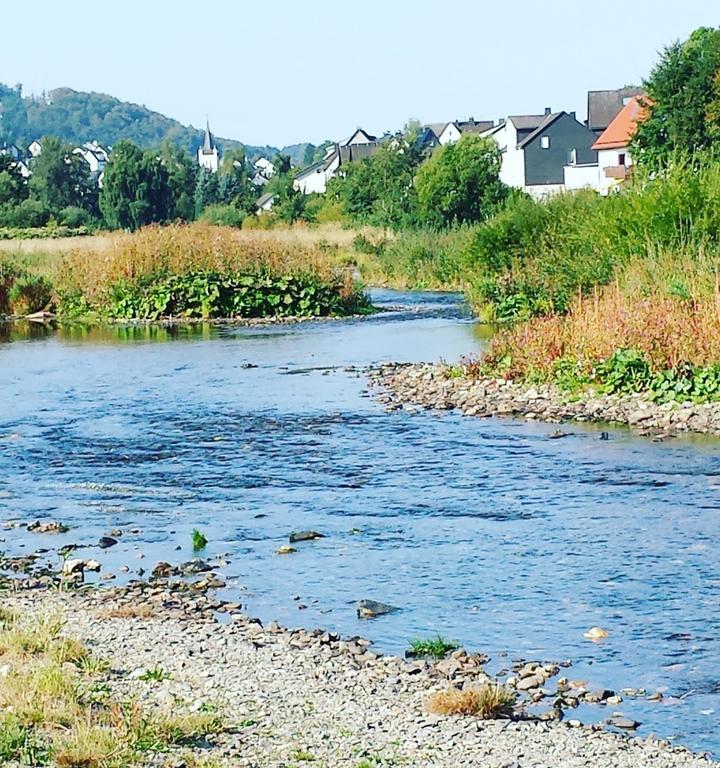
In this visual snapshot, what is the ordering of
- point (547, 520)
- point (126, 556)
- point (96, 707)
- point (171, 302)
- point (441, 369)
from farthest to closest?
point (171, 302) → point (441, 369) → point (547, 520) → point (126, 556) → point (96, 707)

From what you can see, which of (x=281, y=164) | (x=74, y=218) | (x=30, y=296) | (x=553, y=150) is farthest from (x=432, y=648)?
(x=281, y=164)

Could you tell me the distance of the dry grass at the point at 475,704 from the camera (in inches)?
338

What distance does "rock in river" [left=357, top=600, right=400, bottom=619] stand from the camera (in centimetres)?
1130

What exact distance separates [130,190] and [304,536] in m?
93.5

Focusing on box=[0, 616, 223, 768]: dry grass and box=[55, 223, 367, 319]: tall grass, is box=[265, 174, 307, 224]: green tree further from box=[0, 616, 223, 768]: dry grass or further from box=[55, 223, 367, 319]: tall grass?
box=[0, 616, 223, 768]: dry grass

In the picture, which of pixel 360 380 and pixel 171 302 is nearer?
pixel 360 380

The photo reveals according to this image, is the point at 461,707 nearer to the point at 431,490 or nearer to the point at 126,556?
the point at 126,556

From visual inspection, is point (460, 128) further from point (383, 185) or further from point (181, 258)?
point (181, 258)

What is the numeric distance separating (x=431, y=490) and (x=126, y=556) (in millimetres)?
4219

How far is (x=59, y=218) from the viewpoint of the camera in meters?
101

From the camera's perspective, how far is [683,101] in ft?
206

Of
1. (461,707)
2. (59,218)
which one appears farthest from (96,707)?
(59,218)

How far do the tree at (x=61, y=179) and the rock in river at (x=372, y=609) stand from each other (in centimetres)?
10126

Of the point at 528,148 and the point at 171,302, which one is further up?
the point at 528,148
